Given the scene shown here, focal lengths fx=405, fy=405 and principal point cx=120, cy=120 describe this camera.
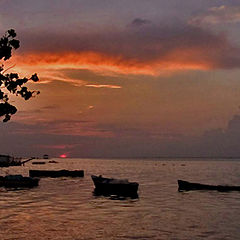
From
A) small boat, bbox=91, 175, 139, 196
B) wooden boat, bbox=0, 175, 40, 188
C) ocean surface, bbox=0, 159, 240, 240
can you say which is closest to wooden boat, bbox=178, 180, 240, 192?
ocean surface, bbox=0, 159, 240, 240

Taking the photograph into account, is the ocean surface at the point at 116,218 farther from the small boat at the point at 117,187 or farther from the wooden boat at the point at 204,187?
the wooden boat at the point at 204,187

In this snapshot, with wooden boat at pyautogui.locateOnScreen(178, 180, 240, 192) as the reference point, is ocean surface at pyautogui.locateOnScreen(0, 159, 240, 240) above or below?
below

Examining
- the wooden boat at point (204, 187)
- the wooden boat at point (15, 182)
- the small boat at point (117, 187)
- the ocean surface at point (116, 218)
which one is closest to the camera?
the ocean surface at point (116, 218)

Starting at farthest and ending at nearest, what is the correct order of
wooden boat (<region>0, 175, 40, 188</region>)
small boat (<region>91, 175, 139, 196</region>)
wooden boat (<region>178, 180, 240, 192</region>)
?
wooden boat (<region>0, 175, 40, 188</region>) → wooden boat (<region>178, 180, 240, 192</region>) → small boat (<region>91, 175, 139, 196</region>)

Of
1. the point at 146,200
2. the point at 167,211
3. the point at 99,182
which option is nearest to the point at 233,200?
the point at 146,200

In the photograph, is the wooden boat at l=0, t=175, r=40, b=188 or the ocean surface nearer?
the ocean surface

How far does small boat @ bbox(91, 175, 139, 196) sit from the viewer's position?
223ft

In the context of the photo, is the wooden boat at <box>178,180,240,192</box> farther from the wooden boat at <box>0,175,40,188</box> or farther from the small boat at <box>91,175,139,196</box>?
the wooden boat at <box>0,175,40,188</box>

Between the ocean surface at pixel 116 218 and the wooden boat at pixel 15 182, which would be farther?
the wooden boat at pixel 15 182

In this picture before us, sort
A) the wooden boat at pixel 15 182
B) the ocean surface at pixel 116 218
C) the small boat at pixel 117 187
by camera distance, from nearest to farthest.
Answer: the ocean surface at pixel 116 218 < the small boat at pixel 117 187 < the wooden boat at pixel 15 182

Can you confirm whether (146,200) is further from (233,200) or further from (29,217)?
(29,217)

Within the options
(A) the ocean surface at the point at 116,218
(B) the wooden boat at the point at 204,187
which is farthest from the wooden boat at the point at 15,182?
(B) the wooden boat at the point at 204,187

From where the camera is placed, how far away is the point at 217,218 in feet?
153

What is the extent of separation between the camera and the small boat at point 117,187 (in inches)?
2680
